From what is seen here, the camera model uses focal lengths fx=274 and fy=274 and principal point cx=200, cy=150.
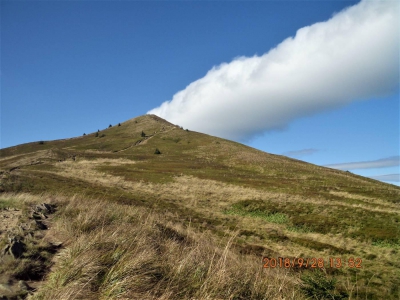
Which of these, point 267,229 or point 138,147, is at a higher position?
point 138,147

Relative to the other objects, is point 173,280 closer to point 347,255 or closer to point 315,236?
point 347,255

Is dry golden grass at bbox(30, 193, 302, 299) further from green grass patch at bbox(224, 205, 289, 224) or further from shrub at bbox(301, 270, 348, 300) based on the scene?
green grass patch at bbox(224, 205, 289, 224)

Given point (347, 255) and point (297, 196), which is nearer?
point (347, 255)

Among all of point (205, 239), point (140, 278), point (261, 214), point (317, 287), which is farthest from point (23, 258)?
point (261, 214)

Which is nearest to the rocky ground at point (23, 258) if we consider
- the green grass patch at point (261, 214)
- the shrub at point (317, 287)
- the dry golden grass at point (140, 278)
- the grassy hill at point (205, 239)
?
the grassy hill at point (205, 239)

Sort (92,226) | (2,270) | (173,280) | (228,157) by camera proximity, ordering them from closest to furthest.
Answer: (173,280), (2,270), (92,226), (228,157)

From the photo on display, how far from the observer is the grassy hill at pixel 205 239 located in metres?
5.04

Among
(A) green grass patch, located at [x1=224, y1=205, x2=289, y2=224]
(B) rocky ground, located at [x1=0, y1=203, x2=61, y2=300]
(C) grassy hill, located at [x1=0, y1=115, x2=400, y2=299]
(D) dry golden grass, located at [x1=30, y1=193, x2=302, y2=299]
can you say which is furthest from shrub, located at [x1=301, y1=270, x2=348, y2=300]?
(A) green grass patch, located at [x1=224, y1=205, x2=289, y2=224]

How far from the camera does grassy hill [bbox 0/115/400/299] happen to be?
5.04 m

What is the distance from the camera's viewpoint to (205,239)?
9438mm

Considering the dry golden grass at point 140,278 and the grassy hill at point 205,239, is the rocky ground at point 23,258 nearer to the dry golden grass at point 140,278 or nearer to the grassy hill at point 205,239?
the grassy hill at point 205,239

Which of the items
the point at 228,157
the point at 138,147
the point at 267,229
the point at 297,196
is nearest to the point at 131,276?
the point at 267,229

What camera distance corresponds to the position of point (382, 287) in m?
13.2

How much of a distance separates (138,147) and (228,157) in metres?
38.4
